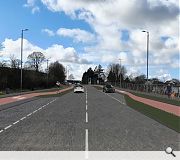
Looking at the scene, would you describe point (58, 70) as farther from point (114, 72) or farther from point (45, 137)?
point (45, 137)

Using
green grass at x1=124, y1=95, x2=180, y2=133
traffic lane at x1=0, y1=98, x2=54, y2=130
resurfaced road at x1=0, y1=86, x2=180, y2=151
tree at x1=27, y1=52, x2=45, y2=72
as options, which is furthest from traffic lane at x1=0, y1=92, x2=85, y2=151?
tree at x1=27, y1=52, x2=45, y2=72

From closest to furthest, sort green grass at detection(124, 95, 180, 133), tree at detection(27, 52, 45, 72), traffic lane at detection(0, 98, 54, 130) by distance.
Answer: green grass at detection(124, 95, 180, 133)
traffic lane at detection(0, 98, 54, 130)
tree at detection(27, 52, 45, 72)

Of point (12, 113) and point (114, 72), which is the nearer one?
point (12, 113)

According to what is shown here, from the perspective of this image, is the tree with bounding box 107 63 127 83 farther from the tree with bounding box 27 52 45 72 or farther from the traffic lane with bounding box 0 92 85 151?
the traffic lane with bounding box 0 92 85 151

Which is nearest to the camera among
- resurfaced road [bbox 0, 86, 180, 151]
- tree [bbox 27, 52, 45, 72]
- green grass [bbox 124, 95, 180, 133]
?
resurfaced road [bbox 0, 86, 180, 151]

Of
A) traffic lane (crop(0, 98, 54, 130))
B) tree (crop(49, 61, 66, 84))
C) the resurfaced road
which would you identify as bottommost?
traffic lane (crop(0, 98, 54, 130))

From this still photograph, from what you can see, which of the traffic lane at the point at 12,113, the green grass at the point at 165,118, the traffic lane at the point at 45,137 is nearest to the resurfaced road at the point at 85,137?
the traffic lane at the point at 45,137

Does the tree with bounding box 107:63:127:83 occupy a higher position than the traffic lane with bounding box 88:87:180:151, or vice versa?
the tree with bounding box 107:63:127:83

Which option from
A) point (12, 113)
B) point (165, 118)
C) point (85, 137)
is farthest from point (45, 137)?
point (12, 113)

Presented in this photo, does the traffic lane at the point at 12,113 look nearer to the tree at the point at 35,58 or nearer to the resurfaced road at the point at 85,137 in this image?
the resurfaced road at the point at 85,137

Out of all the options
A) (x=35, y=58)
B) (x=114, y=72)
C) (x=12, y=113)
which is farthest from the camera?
(x=114, y=72)

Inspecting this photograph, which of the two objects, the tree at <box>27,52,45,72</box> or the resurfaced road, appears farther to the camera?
the tree at <box>27,52,45,72</box>
